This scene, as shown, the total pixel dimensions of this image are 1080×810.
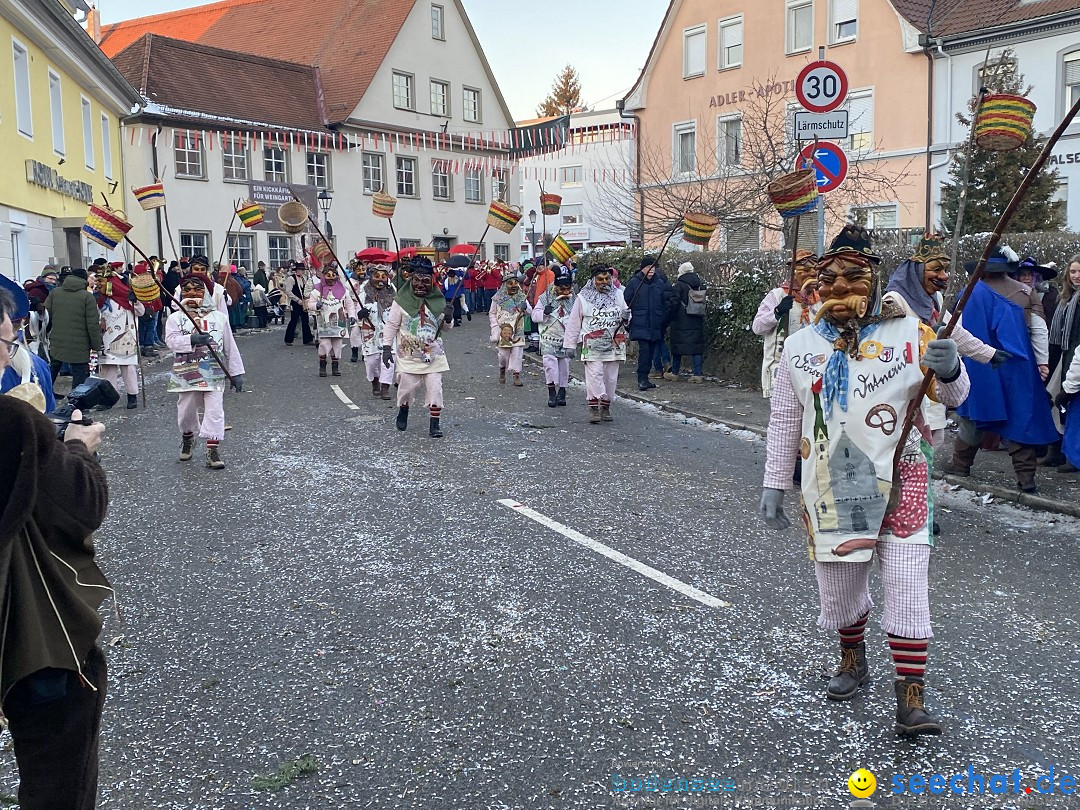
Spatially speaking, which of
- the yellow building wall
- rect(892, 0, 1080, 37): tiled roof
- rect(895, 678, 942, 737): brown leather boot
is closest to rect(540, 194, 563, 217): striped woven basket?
the yellow building wall

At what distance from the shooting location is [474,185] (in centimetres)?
4459

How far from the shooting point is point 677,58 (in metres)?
35.1

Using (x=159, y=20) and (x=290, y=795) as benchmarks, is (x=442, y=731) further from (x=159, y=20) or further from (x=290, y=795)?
(x=159, y=20)

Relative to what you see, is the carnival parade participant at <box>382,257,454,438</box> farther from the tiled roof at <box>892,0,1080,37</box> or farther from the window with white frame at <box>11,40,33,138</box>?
the tiled roof at <box>892,0,1080,37</box>

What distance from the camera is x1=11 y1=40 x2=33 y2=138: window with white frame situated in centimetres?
1941

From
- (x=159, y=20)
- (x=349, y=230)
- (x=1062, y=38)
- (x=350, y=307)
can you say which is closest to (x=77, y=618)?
(x=350, y=307)

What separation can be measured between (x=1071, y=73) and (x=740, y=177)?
345 inches

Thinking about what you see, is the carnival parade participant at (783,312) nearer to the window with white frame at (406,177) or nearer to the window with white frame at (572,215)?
the window with white frame at (406,177)

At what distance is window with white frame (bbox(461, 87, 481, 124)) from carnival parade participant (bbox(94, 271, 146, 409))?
1234 inches

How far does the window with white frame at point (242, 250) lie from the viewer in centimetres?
3584

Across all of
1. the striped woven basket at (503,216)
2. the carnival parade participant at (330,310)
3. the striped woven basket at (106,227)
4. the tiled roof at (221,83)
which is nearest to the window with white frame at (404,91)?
the tiled roof at (221,83)

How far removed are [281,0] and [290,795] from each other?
1932 inches

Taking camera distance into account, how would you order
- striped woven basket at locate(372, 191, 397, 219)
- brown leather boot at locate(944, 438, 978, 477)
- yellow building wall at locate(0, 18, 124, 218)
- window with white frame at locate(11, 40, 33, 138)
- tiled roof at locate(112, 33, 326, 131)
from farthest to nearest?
tiled roof at locate(112, 33, 326, 131) < window with white frame at locate(11, 40, 33, 138) < yellow building wall at locate(0, 18, 124, 218) < striped woven basket at locate(372, 191, 397, 219) < brown leather boot at locate(944, 438, 978, 477)

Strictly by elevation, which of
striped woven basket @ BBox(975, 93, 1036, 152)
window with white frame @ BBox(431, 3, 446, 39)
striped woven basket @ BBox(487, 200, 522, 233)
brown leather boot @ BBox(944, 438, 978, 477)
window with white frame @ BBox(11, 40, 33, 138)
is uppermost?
window with white frame @ BBox(431, 3, 446, 39)
